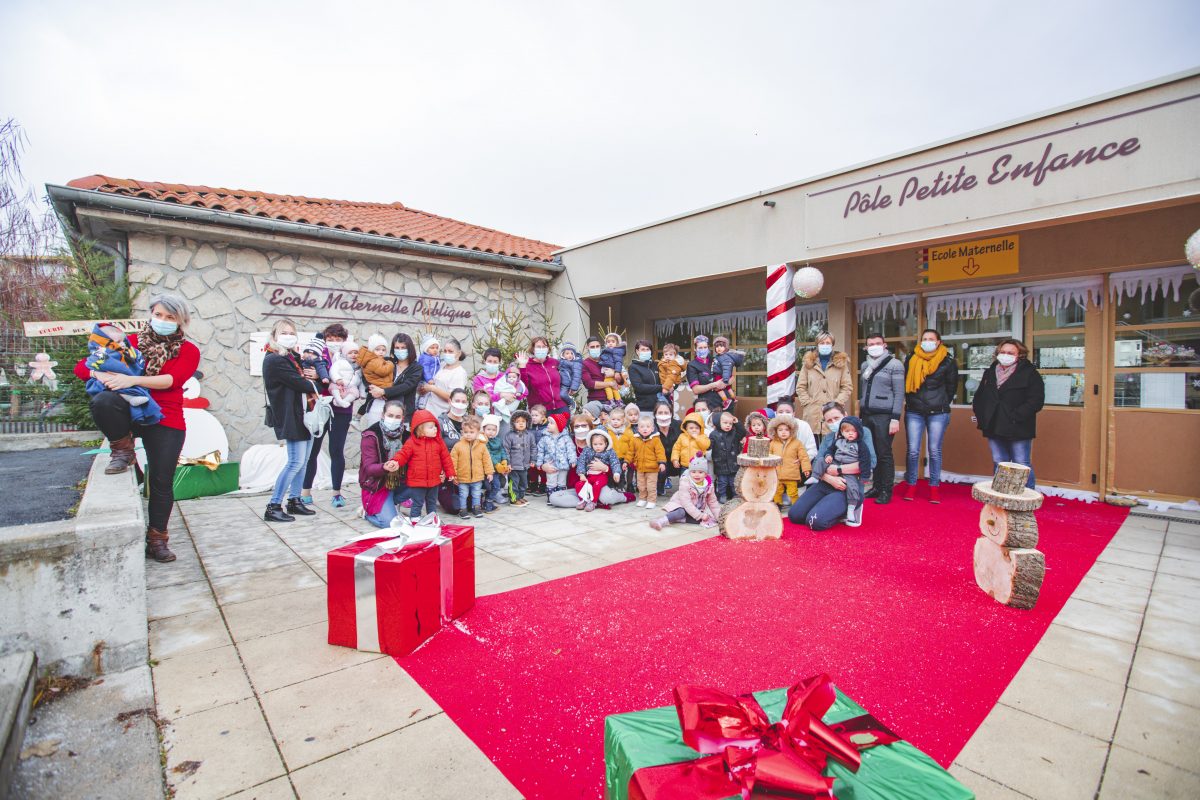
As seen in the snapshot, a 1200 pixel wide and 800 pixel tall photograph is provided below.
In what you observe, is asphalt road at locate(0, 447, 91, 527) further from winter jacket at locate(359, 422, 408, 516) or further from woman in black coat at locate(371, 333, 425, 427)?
woman in black coat at locate(371, 333, 425, 427)

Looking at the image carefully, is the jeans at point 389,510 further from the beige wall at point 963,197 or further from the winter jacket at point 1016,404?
the winter jacket at point 1016,404

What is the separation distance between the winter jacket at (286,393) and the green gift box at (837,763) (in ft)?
15.3

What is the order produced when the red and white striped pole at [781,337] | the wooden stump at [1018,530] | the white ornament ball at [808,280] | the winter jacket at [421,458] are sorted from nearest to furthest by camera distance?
1. the wooden stump at [1018,530]
2. the winter jacket at [421,458]
3. the white ornament ball at [808,280]
4. the red and white striped pole at [781,337]

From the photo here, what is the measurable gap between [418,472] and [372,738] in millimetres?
3151

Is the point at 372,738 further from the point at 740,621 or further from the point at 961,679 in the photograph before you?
the point at 961,679

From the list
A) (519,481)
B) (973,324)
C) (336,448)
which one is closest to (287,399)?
(336,448)

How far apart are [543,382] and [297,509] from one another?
302 cm

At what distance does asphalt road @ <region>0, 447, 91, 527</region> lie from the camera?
356cm

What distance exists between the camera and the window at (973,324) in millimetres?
6809

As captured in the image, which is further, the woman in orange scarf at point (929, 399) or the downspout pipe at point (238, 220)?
the woman in orange scarf at point (929, 399)

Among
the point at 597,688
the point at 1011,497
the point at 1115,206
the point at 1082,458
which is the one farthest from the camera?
the point at 1082,458

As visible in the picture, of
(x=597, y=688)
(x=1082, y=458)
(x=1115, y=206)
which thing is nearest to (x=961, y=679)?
(x=597, y=688)

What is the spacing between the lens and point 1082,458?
6.26 meters

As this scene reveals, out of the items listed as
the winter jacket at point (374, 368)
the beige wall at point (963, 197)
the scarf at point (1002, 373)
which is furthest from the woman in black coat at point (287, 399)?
the scarf at point (1002, 373)
